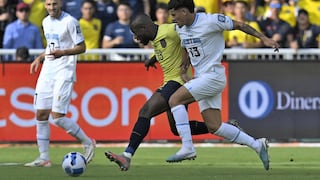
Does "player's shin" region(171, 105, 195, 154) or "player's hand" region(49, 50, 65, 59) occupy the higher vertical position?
"player's hand" region(49, 50, 65, 59)

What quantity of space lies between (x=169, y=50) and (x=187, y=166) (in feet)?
6.47

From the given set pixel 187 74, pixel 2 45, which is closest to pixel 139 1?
pixel 2 45

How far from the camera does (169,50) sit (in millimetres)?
12289

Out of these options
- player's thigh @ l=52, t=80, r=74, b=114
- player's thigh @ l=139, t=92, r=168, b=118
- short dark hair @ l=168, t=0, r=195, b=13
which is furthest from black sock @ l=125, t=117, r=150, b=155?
player's thigh @ l=52, t=80, r=74, b=114

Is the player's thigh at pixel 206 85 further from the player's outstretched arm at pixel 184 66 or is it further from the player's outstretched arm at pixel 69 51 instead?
the player's outstretched arm at pixel 69 51

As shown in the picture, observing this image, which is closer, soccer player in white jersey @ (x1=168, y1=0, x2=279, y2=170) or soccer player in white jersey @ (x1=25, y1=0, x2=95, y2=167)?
soccer player in white jersey @ (x1=168, y1=0, x2=279, y2=170)

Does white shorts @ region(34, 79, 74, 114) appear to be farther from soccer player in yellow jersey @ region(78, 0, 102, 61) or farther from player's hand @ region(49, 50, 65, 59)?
soccer player in yellow jersey @ region(78, 0, 102, 61)

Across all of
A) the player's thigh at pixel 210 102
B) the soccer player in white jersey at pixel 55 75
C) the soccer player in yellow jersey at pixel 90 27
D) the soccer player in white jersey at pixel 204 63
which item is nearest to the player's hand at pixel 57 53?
the soccer player in white jersey at pixel 55 75

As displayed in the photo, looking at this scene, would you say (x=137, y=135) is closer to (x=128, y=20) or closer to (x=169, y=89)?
(x=169, y=89)

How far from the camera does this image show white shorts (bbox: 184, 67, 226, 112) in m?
11.8

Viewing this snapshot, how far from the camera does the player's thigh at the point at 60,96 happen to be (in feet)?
44.6

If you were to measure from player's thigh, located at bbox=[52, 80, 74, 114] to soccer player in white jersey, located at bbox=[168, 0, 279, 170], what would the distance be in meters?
2.24

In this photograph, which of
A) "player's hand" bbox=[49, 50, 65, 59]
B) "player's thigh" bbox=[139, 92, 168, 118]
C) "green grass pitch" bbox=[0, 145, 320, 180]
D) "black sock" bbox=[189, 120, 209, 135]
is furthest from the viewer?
"player's hand" bbox=[49, 50, 65, 59]

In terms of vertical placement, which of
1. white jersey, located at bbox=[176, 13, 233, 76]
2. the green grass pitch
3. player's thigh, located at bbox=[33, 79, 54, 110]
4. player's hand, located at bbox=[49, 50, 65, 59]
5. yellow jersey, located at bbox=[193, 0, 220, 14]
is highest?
white jersey, located at bbox=[176, 13, 233, 76]
